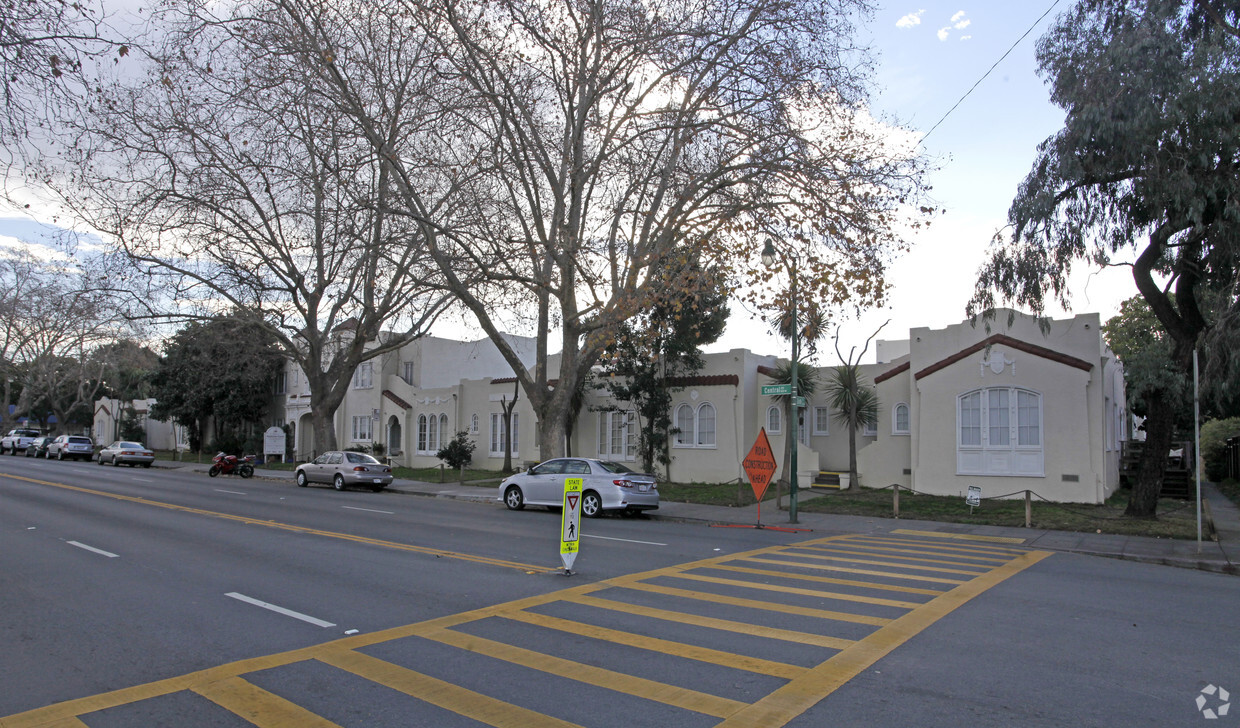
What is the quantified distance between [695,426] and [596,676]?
21.8 meters

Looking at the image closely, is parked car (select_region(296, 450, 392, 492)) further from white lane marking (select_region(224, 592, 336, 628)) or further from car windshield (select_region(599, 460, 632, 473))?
white lane marking (select_region(224, 592, 336, 628))

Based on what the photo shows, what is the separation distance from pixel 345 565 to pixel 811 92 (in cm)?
1538

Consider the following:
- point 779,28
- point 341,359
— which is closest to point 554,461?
point 779,28

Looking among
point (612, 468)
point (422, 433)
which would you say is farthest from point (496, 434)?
point (612, 468)

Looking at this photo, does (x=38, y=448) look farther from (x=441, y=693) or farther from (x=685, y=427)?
(x=441, y=693)

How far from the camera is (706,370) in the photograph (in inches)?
1076

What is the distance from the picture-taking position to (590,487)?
63.1ft

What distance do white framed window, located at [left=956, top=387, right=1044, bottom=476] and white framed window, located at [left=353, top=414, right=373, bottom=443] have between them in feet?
97.0

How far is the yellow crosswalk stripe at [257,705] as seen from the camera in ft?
16.6

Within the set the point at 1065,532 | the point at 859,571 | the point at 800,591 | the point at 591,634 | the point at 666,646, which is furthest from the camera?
the point at 1065,532

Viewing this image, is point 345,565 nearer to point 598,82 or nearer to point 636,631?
point 636,631

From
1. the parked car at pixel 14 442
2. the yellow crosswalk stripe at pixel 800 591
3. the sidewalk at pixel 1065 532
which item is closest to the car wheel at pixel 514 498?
the sidewalk at pixel 1065 532

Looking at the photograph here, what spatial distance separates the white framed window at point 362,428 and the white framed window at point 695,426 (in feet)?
65.7

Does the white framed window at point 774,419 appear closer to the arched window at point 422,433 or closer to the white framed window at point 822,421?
the white framed window at point 822,421
